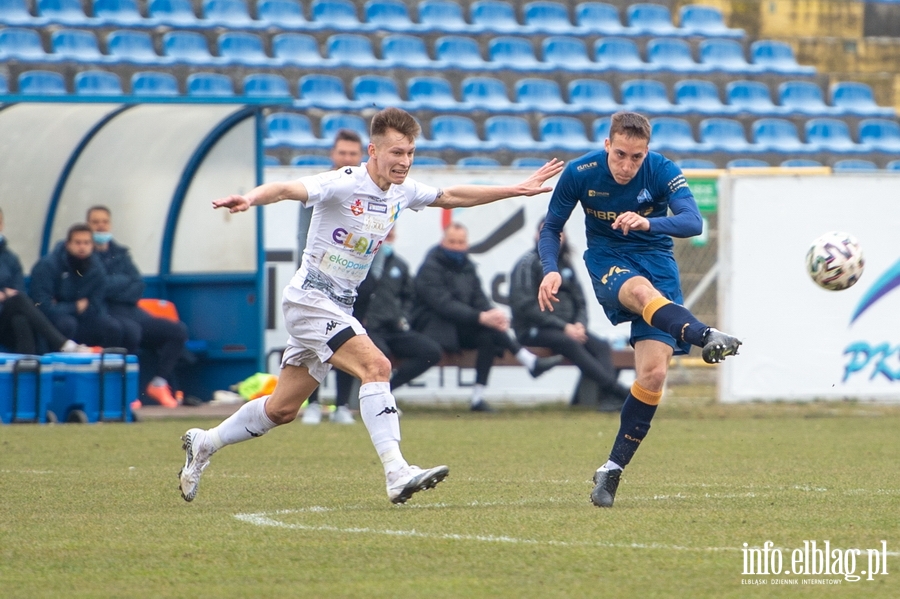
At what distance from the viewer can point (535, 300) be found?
556 inches

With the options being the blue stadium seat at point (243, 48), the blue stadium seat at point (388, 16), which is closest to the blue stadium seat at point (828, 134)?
the blue stadium seat at point (388, 16)

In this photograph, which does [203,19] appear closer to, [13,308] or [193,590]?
[13,308]

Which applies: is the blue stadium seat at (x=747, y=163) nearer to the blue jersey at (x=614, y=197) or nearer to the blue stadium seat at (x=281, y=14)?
the blue stadium seat at (x=281, y=14)

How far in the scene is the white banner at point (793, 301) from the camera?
1436 cm

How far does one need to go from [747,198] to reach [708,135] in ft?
24.0

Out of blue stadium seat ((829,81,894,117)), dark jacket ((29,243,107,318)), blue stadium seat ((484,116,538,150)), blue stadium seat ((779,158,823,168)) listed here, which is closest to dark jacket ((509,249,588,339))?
dark jacket ((29,243,107,318))

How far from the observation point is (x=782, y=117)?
22.4m

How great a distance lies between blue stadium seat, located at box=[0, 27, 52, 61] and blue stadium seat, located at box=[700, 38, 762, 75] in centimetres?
1053

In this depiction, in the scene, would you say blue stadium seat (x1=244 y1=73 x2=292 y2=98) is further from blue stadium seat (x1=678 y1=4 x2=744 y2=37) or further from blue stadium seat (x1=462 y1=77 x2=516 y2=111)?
blue stadium seat (x1=678 y1=4 x2=744 y2=37)

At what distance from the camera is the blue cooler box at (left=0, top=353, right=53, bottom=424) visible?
12.3m

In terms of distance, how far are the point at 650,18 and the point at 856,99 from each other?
3.69m

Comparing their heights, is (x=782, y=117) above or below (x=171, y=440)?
above

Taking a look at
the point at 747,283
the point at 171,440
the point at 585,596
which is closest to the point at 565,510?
the point at 585,596

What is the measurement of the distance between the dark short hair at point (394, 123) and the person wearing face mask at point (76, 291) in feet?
23.1
